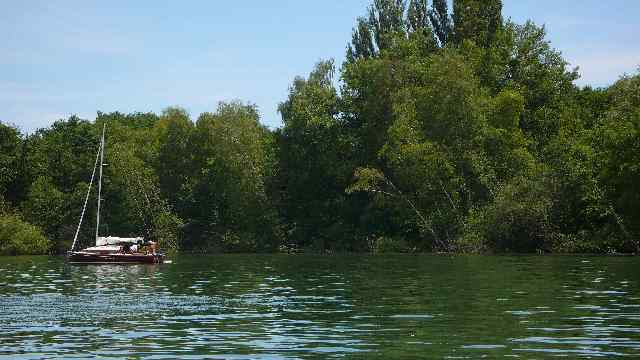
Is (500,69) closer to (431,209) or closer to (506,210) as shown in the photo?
(431,209)

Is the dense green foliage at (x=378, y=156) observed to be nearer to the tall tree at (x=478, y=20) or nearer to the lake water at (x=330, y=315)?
the tall tree at (x=478, y=20)

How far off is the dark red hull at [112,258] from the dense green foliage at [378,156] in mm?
31919

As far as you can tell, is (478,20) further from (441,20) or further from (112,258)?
(112,258)

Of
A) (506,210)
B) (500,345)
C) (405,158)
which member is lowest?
(500,345)

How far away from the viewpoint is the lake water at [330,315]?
24734 millimetres

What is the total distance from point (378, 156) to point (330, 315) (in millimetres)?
74739

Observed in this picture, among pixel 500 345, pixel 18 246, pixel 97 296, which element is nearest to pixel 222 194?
pixel 18 246

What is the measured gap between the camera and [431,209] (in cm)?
10438

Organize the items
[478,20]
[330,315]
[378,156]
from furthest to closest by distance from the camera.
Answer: [478,20], [378,156], [330,315]

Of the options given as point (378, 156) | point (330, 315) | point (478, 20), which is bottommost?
point (330, 315)

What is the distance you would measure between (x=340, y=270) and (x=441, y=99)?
143 ft

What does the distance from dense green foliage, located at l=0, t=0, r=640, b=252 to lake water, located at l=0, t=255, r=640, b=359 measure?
3983 centimetres

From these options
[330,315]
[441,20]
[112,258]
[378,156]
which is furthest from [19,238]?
[330,315]

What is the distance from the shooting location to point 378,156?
354ft
